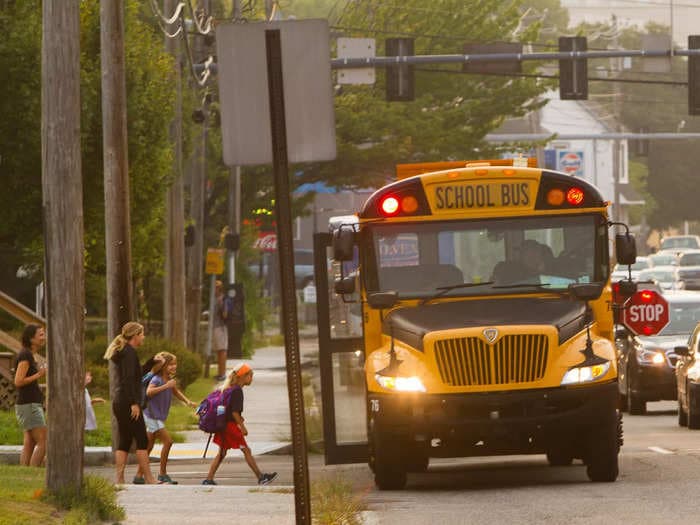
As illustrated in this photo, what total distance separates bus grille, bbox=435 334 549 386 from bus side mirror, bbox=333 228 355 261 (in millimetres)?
1087

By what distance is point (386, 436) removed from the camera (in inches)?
577

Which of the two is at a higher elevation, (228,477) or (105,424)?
(228,477)

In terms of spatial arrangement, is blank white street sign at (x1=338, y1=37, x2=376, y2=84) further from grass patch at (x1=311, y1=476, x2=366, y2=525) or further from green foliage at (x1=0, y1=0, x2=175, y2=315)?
grass patch at (x1=311, y1=476, x2=366, y2=525)

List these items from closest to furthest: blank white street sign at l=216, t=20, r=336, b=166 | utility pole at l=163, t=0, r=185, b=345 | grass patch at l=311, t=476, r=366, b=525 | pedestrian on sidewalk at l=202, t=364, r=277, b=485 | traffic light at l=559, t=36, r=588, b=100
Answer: blank white street sign at l=216, t=20, r=336, b=166 → grass patch at l=311, t=476, r=366, b=525 → pedestrian on sidewalk at l=202, t=364, r=277, b=485 → utility pole at l=163, t=0, r=185, b=345 → traffic light at l=559, t=36, r=588, b=100

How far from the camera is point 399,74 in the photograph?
3372 cm

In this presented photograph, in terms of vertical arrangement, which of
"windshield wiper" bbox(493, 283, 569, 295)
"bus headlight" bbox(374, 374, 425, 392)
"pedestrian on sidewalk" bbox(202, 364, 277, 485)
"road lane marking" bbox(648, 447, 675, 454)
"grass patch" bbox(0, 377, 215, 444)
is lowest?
"grass patch" bbox(0, 377, 215, 444)

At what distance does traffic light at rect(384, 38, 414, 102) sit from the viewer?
33.6 metres

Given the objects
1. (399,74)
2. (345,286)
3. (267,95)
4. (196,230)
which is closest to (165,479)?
(345,286)

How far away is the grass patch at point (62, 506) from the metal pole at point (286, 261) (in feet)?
9.16

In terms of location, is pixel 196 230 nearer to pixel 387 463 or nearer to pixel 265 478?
pixel 265 478

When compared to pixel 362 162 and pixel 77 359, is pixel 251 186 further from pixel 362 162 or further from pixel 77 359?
pixel 77 359

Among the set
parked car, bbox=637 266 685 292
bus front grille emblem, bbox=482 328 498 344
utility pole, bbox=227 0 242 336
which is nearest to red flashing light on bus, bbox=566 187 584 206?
bus front grille emblem, bbox=482 328 498 344

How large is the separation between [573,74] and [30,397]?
1823cm

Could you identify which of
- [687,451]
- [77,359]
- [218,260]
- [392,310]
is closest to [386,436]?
[392,310]
